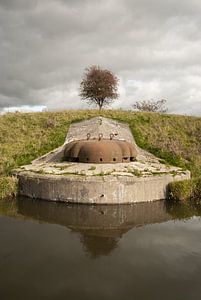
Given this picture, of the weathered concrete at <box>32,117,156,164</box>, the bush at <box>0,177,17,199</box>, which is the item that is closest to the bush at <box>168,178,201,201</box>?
the weathered concrete at <box>32,117,156,164</box>

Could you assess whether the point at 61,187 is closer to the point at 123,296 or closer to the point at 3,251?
the point at 3,251

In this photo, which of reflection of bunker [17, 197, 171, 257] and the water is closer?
the water

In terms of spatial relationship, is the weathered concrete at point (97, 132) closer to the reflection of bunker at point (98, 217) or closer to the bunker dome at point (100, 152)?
the bunker dome at point (100, 152)

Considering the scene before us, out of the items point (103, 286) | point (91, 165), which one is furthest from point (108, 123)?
point (103, 286)

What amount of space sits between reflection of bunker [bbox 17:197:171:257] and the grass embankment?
474 cm

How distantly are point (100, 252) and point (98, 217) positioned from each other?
279 cm

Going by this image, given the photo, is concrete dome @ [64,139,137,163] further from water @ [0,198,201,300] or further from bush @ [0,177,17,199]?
bush @ [0,177,17,199]

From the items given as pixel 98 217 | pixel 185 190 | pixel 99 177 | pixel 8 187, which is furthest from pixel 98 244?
pixel 8 187

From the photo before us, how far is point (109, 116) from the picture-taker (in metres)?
23.6

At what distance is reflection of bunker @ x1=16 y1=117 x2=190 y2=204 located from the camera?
41.2 ft

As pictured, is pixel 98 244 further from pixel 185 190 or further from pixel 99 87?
pixel 99 87

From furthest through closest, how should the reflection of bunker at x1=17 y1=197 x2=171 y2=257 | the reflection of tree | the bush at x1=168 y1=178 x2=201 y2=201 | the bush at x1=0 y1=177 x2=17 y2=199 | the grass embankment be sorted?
1. the grass embankment
2. the bush at x1=0 y1=177 x2=17 y2=199
3. the bush at x1=168 y1=178 x2=201 y2=201
4. the reflection of bunker at x1=17 y1=197 x2=171 y2=257
5. the reflection of tree

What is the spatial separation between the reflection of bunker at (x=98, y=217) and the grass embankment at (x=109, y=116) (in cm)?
474

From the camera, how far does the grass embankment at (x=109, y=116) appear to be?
18438 millimetres
